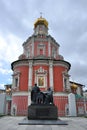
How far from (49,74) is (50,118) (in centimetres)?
1262

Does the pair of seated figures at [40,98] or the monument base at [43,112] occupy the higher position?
the pair of seated figures at [40,98]

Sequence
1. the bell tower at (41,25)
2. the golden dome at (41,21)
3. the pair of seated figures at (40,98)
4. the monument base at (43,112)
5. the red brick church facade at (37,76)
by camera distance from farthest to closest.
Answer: the golden dome at (41,21), the bell tower at (41,25), the red brick church facade at (37,76), the pair of seated figures at (40,98), the monument base at (43,112)

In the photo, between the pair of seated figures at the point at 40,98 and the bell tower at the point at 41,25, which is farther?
the bell tower at the point at 41,25

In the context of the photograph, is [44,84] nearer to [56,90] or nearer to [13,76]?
[56,90]

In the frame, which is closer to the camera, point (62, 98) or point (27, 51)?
point (62, 98)

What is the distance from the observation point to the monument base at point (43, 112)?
35.0 feet

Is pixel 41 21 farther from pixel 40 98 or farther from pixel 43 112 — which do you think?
pixel 43 112

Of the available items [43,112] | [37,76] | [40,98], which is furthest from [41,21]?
[43,112]

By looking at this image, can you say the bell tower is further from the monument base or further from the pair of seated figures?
the monument base

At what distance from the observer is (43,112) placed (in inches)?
426

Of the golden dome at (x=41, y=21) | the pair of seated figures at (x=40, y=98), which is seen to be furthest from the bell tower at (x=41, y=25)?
the pair of seated figures at (x=40, y=98)

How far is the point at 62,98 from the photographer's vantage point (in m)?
22.1

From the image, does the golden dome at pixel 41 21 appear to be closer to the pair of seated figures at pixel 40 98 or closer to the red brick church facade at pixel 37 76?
the red brick church facade at pixel 37 76

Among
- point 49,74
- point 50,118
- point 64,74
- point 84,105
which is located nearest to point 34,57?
point 49,74
